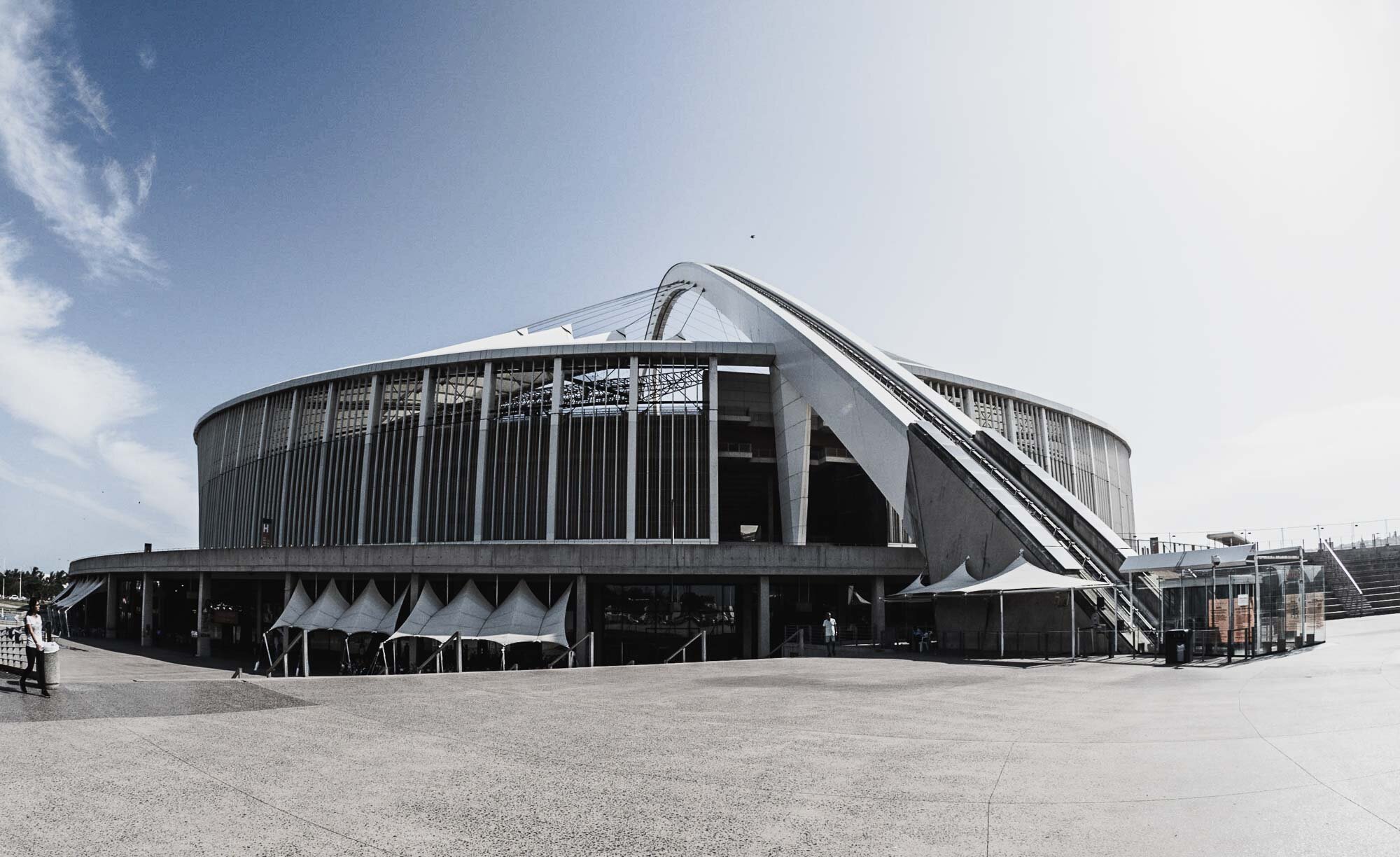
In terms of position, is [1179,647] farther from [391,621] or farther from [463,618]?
[391,621]

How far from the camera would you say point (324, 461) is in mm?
48438

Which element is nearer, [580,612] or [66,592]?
[580,612]

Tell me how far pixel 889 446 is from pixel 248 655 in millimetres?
29262

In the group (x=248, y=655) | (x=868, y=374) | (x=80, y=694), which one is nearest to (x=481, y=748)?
(x=80, y=694)

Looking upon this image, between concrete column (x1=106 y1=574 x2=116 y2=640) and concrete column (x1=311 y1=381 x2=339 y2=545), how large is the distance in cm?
1114

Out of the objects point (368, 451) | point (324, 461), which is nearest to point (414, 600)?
point (368, 451)

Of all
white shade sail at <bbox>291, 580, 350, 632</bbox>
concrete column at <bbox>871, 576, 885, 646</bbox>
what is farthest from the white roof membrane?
concrete column at <bbox>871, 576, 885, 646</bbox>

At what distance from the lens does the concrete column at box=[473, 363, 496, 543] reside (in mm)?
42469

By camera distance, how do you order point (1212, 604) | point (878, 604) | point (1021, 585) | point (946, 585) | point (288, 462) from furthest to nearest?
point (288, 462), point (878, 604), point (946, 585), point (1021, 585), point (1212, 604)

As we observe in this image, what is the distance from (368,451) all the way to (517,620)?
21734mm

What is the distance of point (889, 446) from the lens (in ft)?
104

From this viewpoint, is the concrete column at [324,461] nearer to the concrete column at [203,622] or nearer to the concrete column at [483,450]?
the concrete column at [203,622]

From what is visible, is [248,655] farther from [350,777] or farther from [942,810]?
[942,810]

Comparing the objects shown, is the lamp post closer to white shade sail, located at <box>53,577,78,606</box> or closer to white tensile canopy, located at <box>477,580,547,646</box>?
white tensile canopy, located at <box>477,580,547,646</box>
